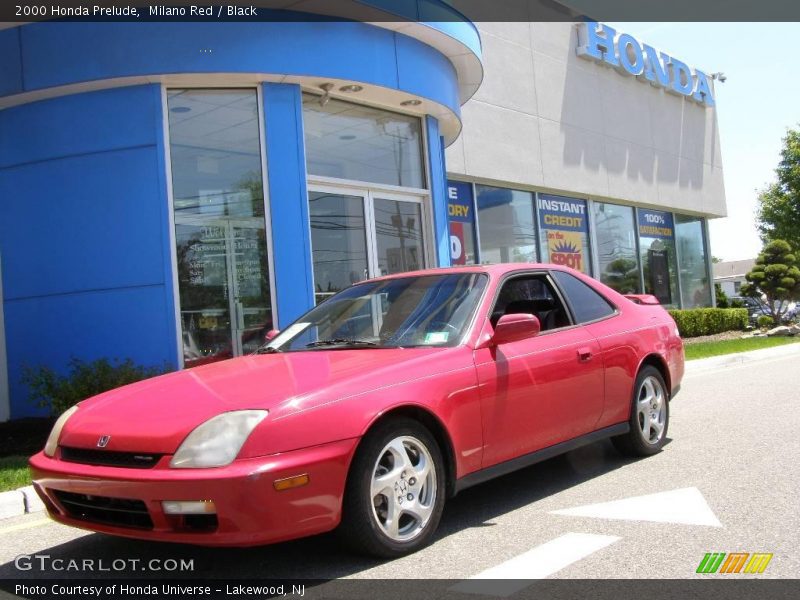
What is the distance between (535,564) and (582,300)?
A: 2.42 m

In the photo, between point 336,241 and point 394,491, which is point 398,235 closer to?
point 336,241

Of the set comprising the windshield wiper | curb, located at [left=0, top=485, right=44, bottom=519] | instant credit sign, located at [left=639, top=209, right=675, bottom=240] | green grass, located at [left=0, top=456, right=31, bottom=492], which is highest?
instant credit sign, located at [left=639, top=209, right=675, bottom=240]

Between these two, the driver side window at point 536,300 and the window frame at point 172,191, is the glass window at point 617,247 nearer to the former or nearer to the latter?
the window frame at point 172,191

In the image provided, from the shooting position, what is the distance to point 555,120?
19219mm

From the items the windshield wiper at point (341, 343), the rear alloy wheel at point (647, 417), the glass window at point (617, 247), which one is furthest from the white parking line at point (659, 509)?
the glass window at point (617, 247)

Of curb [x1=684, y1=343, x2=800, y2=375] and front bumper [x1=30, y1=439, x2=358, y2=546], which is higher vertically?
front bumper [x1=30, y1=439, x2=358, y2=546]

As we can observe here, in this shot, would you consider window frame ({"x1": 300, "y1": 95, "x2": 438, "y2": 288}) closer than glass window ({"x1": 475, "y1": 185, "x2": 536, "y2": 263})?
Yes

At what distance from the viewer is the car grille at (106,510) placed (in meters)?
3.38

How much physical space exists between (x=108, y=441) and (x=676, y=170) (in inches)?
910

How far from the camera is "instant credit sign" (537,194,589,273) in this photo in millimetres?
19422

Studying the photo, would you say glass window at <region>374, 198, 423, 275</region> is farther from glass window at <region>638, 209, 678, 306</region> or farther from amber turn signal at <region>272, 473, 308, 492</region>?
glass window at <region>638, 209, 678, 306</region>

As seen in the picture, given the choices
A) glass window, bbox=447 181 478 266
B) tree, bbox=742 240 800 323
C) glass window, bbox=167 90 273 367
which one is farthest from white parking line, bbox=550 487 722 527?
tree, bbox=742 240 800 323

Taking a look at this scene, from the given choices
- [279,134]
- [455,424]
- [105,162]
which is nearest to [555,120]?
[279,134]

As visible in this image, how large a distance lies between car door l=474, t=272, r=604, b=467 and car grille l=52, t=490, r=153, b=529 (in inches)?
71.7
